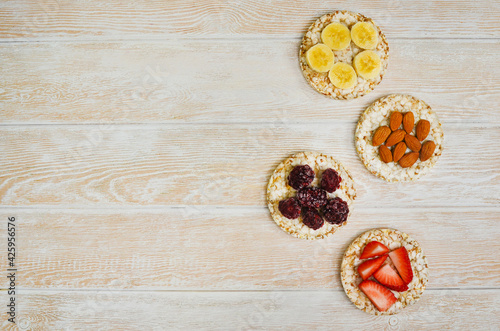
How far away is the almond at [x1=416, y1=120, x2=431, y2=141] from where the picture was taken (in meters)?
1.56

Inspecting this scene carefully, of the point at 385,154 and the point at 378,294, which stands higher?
the point at 385,154

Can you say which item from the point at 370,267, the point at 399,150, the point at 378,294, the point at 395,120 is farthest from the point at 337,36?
the point at 378,294

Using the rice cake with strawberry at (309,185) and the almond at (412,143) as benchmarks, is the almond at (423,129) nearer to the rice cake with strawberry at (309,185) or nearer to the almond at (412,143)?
the almond at (412,143)

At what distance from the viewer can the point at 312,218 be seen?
1535 mm

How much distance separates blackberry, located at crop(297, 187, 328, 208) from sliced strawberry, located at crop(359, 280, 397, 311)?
369 mm

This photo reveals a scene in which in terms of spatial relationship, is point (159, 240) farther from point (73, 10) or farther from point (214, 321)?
point (73, 10)

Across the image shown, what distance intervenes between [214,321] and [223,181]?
0.57m

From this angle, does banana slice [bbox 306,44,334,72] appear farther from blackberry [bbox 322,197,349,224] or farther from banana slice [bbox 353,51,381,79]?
blackberry [bbox 322,197,349,224]

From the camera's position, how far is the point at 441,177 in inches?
64.7

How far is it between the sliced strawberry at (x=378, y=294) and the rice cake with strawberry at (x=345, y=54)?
738mm

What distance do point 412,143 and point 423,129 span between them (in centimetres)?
7

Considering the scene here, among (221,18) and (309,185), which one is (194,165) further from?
(221,18)

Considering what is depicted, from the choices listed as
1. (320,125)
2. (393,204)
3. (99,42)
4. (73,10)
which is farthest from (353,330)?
(73,10)

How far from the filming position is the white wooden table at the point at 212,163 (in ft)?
5.39
